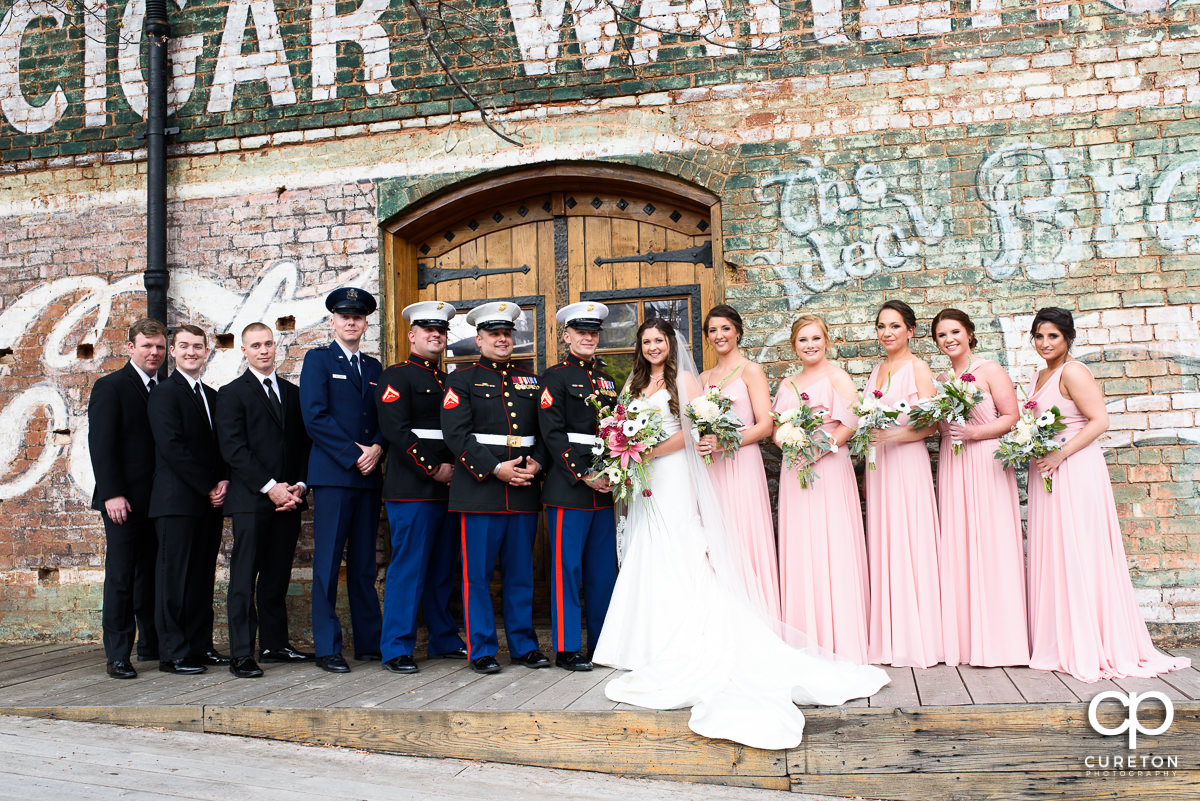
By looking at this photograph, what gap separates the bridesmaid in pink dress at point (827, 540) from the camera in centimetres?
514

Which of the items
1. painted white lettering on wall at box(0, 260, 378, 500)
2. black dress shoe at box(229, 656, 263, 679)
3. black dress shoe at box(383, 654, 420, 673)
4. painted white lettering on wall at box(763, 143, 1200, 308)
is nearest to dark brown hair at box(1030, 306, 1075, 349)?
painted white lettering on wall at box(763, 143, 1200, 308)

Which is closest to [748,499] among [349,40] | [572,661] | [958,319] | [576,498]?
[576,498]

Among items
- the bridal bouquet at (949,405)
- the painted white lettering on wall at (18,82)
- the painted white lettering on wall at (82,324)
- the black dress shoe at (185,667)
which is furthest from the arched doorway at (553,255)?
the painted white lettering on wall at (18,82)

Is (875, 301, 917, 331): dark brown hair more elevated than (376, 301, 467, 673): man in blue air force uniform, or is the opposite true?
(875, 301, 917, 331): dark brown hair

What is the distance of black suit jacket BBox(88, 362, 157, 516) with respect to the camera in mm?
5504

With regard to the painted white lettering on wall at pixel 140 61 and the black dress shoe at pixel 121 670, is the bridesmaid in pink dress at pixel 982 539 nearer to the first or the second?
the black dress shoe at pixel 121 670

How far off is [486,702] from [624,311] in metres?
3.13

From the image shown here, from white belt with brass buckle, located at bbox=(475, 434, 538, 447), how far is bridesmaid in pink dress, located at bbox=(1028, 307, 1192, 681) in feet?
9.05

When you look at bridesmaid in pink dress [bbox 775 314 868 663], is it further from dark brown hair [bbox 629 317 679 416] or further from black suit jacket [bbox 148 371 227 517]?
black suit jacket [bbox 148 371 227 517]

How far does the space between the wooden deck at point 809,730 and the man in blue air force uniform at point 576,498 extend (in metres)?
0.47

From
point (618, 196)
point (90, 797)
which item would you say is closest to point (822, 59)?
point (618, 196)

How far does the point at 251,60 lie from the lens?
706 centimetres

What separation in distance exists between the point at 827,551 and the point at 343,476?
9.06ft

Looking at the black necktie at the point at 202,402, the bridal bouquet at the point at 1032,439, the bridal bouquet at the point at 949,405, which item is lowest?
the bridal bouquet at the point at 1032,439
